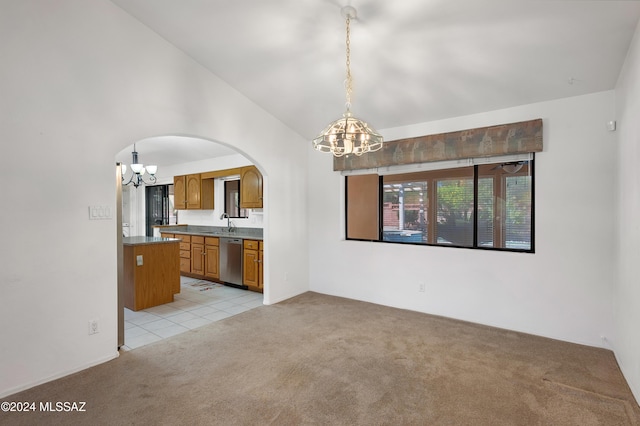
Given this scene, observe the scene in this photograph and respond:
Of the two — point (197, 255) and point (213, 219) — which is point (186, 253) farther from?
point (213, 219)

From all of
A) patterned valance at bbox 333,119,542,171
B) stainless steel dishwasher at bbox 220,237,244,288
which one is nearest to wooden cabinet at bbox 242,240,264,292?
stainless steel dishwasher at bbox 220,237,244,288

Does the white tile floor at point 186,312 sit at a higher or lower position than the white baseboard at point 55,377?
lower

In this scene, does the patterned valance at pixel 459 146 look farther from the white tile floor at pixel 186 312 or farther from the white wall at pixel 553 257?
the white tile floor at pixel 186 312

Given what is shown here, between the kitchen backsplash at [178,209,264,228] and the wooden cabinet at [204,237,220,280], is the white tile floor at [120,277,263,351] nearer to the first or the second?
the wooden cabinet at [204,237,220,280]

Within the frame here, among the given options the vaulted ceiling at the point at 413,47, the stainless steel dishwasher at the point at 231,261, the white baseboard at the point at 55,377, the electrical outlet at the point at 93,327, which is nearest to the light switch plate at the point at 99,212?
the electrical outlet at the point at 93,327

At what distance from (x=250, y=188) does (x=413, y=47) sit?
368cm

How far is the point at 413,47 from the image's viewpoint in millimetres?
2848

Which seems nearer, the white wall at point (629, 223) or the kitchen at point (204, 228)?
the white wall at point (629, 223)

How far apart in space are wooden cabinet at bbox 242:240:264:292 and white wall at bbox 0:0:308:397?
229cm

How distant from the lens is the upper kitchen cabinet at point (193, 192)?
21.7 ft

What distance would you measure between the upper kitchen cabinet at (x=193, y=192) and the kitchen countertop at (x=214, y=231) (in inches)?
18.7

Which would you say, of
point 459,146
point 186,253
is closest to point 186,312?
point 186,253

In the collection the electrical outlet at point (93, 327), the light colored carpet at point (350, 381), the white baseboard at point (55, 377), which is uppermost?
the electrical outlet at point (93, 327)

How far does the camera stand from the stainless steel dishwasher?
211 inches
